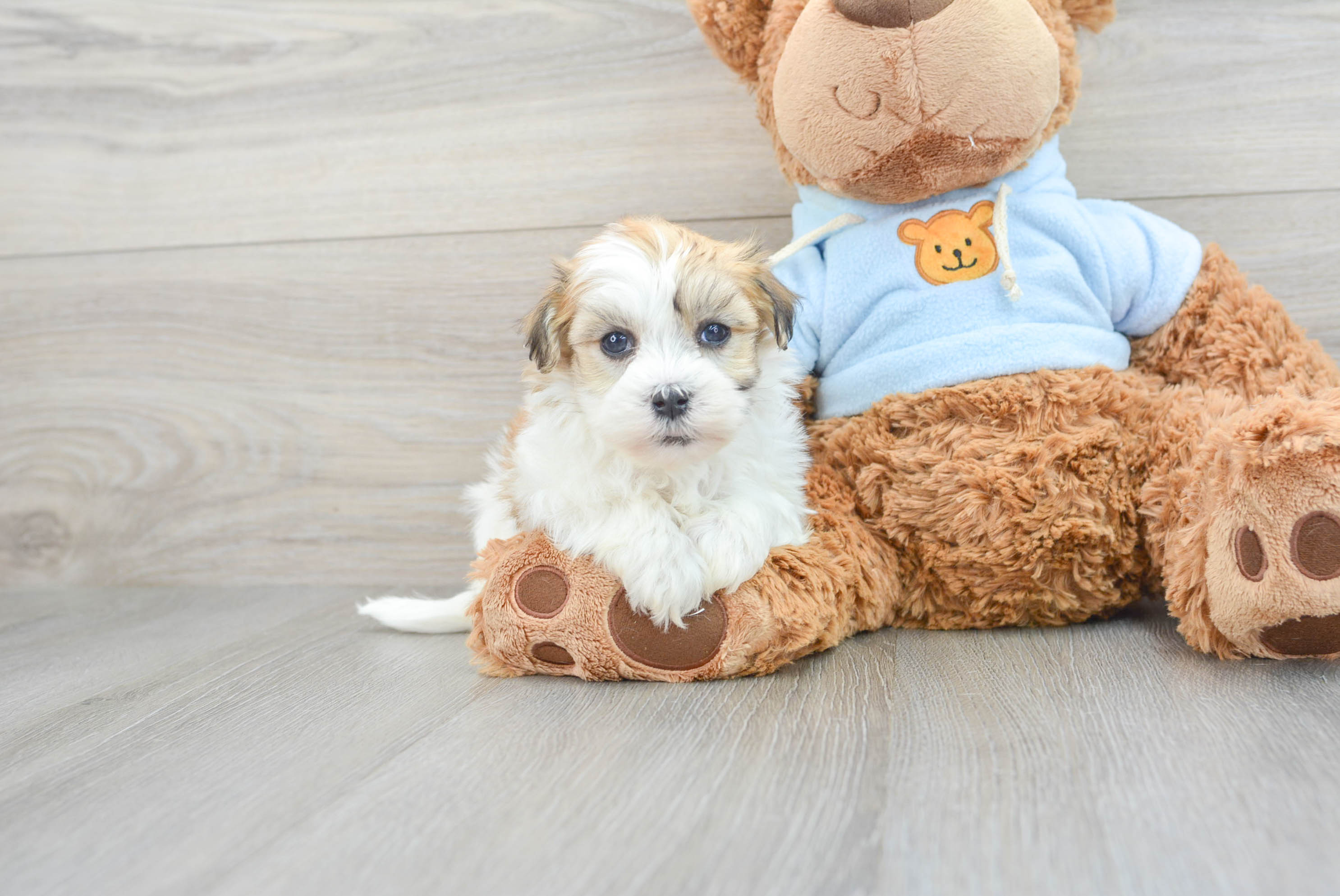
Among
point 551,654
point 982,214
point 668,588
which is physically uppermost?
point 982,214

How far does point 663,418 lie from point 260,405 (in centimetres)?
117

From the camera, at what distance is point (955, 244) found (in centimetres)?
139

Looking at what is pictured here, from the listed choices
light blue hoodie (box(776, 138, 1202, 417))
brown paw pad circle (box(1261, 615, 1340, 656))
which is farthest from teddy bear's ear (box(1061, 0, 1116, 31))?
brown paw pad circle (box(1261, 615, 1340, 656))

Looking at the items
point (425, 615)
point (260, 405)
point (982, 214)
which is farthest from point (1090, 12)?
point (260, 405)

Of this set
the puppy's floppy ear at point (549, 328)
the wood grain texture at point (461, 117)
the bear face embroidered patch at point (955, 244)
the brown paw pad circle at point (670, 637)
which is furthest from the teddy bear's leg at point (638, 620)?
the wood grain texture at point (461, 117)

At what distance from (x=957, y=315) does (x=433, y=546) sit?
43.7 inches

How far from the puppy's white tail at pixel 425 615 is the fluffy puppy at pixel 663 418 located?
0.27 metres

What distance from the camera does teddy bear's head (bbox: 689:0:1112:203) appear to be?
1.25 m

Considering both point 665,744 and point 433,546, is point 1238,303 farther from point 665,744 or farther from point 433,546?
point 433,546

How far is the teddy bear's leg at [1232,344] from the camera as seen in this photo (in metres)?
1.37

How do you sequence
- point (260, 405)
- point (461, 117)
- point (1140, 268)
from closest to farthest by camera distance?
point (1140, 268) → point (461, 117) → point (260, 405)

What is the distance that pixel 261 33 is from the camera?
1.92 metres

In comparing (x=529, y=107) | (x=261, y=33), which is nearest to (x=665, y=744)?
(x=529, y=107)

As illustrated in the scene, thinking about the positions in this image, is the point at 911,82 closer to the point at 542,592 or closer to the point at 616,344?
the point at 616,344
